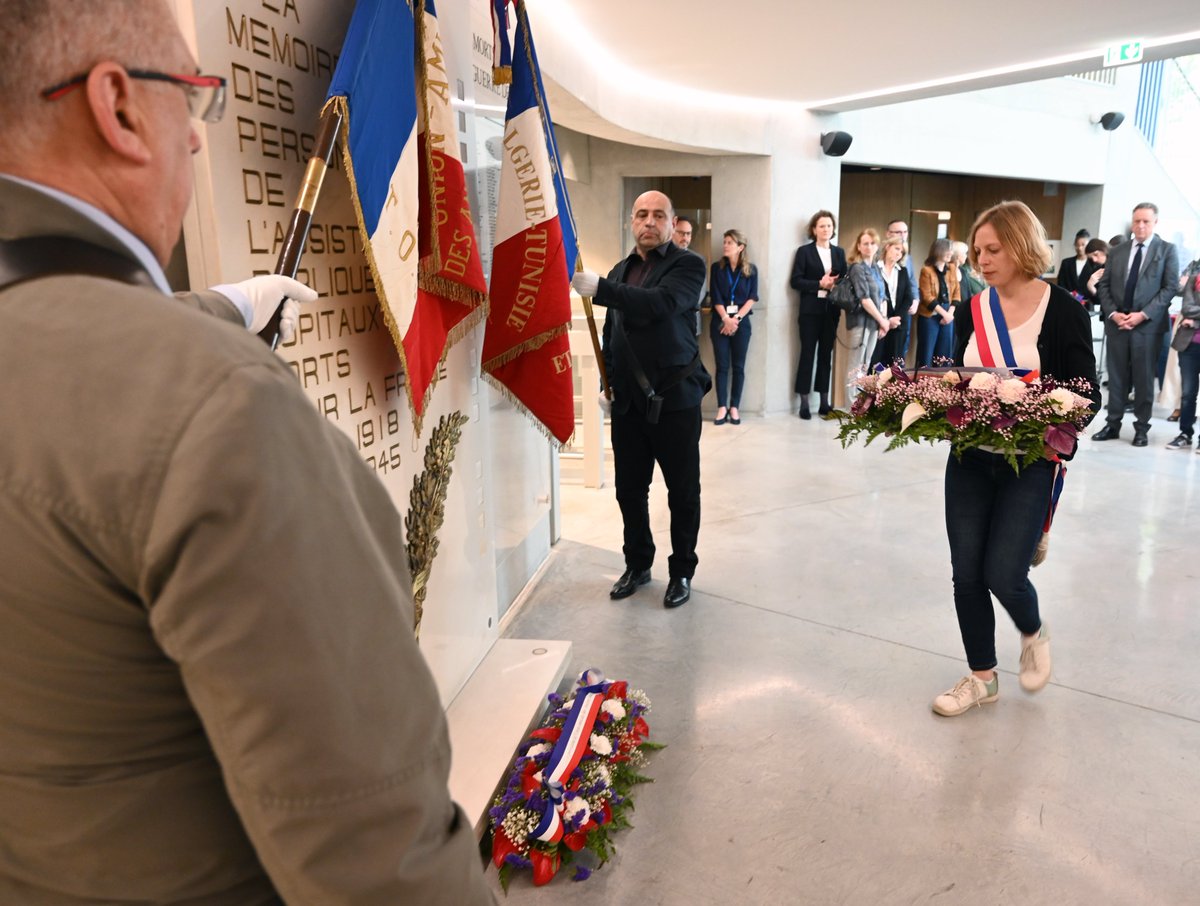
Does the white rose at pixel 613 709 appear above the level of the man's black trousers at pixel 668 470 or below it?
below

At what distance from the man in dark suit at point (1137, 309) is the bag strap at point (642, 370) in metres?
4.76

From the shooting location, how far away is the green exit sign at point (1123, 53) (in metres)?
5.43

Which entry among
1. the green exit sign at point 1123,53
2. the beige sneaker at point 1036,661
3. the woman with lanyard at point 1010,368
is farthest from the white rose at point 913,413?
the green exit sign at point 1123,53

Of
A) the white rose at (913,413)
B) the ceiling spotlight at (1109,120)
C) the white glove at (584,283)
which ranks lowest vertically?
the white rose at (913,413)

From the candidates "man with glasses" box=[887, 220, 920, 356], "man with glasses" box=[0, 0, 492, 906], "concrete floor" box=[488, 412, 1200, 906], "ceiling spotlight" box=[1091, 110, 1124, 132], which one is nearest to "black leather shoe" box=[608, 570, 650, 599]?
"concrete floor" box=[488, 412, 1200, 906]

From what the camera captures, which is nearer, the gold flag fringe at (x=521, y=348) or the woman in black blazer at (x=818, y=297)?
A: the gold flag fringe at (x=521, y=348)

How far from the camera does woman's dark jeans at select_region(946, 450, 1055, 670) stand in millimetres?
2420

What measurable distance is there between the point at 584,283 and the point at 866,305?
493 centimetres

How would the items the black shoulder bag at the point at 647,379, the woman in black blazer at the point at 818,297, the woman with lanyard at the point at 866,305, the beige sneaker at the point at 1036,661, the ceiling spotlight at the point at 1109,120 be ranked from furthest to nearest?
the ceiling spotlight at the point at 1109,120 → the woman in black blazer at the point at 818,297 → the woman with lanyard at the point at 866,305 → the black shoulder bag at the point at 647,379 → the beige sneaker at the point at 1036,661

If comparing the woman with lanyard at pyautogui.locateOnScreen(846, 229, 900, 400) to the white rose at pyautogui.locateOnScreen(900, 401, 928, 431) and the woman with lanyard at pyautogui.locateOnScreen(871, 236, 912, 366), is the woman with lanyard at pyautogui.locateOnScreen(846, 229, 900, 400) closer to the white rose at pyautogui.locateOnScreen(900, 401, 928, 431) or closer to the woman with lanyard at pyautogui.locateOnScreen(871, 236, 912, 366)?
the woman with lanyard at pyautogui.locateOnScreen(871, 236, 912, 366)

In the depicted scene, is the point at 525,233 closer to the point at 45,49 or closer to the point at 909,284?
the point at 45,49

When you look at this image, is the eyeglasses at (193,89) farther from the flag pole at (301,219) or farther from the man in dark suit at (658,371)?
the man in dark suit at (658,371)

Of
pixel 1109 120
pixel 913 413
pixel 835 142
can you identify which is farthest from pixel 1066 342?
pixel 1109 120

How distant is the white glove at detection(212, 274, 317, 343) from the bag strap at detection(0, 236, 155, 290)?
24.8 inches
